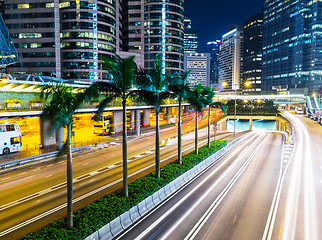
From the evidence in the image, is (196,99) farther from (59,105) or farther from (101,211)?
(59,105)

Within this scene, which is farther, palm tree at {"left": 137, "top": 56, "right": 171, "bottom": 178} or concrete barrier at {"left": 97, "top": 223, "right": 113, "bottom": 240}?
palm tree at {"left": 137, "top": 56, "right": 171, "bottom": 178}

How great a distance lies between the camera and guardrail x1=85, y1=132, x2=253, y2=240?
11789mm

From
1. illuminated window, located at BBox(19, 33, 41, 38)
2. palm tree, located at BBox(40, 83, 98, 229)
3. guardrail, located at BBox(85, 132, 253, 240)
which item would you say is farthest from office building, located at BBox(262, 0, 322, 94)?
palm tree, located at BBox(40, 83, 98, 229)

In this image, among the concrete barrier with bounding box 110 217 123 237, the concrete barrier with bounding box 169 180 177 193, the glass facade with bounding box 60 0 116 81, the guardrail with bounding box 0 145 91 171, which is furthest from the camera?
the glass facade with bounding box 60 0 116 81

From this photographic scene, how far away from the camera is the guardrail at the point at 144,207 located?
11.8 m

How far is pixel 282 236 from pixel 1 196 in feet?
66.8

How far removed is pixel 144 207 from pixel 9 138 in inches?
1029

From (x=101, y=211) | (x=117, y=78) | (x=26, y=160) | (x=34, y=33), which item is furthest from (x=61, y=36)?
(x=101, y=211)

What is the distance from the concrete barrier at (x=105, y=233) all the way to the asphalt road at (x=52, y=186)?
449cm

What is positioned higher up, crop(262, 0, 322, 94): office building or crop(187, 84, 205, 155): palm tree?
crop(262, 0, 322, 94): office building

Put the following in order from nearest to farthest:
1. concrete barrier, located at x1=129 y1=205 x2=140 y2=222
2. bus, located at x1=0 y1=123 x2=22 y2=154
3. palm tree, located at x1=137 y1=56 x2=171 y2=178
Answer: concrete barrier, located at x1=129 y1=205 x2=140 y2=222, palm tree, located at x1=137 y1=56 x2=171 y2=178, bus, located at x1=0 y1=123 x2=22 y2=154

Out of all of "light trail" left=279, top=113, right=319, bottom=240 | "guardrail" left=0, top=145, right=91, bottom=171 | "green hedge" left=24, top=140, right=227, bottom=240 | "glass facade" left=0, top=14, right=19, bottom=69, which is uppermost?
"glass facade" left=0, top=14, right=19, bottom=69

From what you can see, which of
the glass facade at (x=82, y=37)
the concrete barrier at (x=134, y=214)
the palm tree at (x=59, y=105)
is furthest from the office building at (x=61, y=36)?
the palm tree at (x=59, y=105)

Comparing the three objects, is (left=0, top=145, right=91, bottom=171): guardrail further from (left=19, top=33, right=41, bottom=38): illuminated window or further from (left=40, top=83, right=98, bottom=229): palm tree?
(left=19, top=33, right=41, bottom=38): illuminated window
